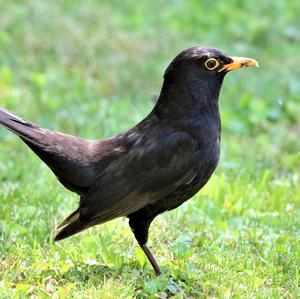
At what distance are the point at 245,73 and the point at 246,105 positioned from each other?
1046 mm

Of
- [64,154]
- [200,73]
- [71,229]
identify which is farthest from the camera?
[200,73]

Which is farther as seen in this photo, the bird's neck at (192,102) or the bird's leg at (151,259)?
the bird's neck at (192,102)

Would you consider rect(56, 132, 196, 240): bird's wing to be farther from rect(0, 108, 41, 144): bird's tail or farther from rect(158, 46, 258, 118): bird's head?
rect(0, 108, 41, 144): bird's tail

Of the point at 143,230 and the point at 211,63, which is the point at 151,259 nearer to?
the point at 143,230

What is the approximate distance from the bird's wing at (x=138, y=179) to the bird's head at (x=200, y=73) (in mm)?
255

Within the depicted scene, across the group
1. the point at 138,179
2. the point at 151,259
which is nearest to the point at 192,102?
the point at 138,179

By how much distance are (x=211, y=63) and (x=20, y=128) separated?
1257mm

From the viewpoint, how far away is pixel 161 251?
5.66m

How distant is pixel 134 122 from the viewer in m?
8.77

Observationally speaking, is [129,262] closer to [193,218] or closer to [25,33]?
[193,218]

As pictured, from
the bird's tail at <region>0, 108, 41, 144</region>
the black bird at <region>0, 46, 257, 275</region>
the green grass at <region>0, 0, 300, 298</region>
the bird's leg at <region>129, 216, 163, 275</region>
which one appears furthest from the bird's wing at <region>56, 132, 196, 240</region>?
the bird's tail at <region>0, 108, 41, 144</region>

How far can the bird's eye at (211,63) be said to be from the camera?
5.35 m

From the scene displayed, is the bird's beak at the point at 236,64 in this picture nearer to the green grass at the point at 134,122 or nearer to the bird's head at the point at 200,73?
the bird's head at the point at 200,73

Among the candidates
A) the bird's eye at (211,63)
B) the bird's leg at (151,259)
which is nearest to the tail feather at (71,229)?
the bird's leg at (151,259)
